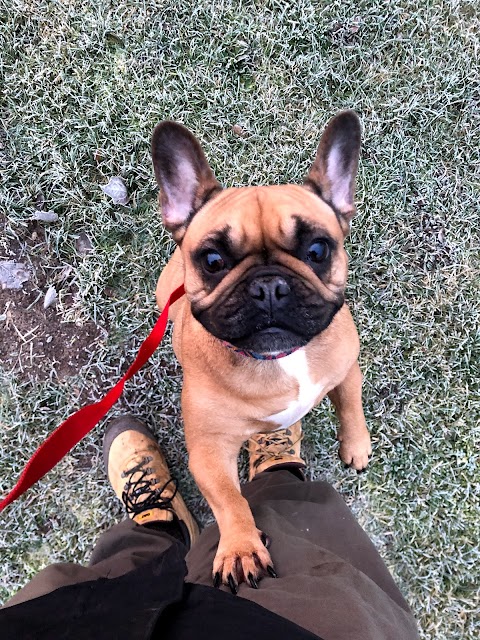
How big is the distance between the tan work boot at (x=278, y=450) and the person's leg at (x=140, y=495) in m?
0.55

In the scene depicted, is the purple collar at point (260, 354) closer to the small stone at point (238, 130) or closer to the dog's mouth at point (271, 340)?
the dog's mouth at point (271, 340)

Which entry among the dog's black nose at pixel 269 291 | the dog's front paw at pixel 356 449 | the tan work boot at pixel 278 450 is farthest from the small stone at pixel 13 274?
the dog's front paw at pixel 356 449

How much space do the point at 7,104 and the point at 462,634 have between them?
4619mm

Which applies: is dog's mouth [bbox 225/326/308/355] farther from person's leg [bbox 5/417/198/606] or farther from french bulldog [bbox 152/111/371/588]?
person's leg [bbox 5/417/198/606]

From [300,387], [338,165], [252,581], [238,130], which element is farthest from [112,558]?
[238,130]

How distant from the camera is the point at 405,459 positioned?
330cm

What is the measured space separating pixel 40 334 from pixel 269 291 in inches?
87.4

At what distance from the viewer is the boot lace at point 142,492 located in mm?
3156

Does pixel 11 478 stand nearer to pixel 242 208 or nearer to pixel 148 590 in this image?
pixel 148 590

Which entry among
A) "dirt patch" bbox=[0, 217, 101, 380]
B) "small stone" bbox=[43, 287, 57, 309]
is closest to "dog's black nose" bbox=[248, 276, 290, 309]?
"dirt patch" bbox=[0, 217, 101, 380]

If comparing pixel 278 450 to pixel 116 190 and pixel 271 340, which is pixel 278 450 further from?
pixel 116 190

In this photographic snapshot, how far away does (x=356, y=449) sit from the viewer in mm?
3062

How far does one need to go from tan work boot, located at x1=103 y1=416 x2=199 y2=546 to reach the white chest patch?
1136mm

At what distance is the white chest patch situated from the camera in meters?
2.33
